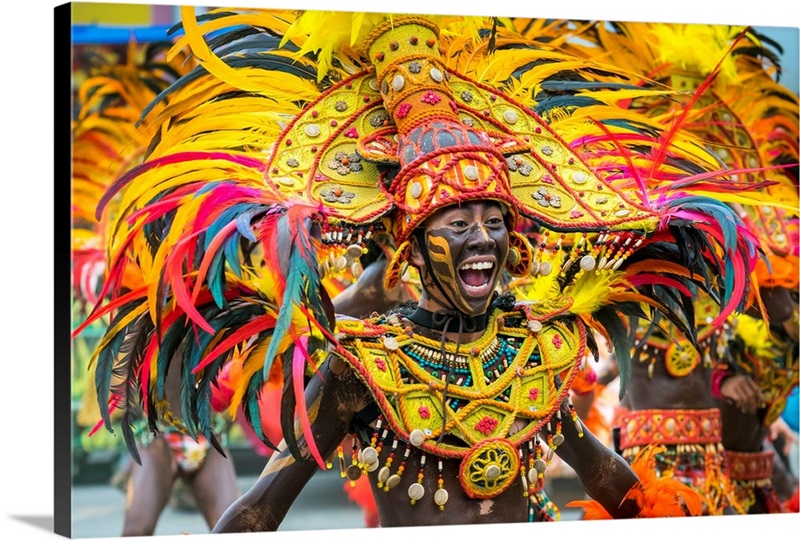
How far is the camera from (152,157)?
4.78m

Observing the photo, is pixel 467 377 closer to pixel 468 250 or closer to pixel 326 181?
pixel 468 250

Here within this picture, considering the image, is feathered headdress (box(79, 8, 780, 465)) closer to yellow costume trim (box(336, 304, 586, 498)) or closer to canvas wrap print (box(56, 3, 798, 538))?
canvas wrap print (box(56, 3, 798, 538))

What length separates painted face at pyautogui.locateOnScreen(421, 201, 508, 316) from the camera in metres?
4.64

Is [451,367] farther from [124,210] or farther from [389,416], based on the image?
[124,210]

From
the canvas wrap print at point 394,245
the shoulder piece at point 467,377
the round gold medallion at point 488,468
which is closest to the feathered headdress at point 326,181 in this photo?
the canvas wrap print at point 394,245

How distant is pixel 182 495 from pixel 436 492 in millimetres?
2159

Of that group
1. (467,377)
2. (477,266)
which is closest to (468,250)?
(477,266)

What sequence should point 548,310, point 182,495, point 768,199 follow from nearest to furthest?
1. point 548,310
2. point 768,199
3. point 182,495

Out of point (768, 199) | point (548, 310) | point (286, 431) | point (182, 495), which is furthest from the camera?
point (182, 495)

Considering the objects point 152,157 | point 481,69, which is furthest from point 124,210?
point 481,69

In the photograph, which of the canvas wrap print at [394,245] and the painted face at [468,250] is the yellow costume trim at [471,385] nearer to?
the canvas wrap print at [394,245]

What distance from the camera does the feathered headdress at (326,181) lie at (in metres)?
4.54

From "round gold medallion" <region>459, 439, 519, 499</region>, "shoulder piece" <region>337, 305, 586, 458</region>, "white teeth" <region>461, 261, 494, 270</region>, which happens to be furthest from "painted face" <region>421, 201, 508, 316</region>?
"round gold medallion" <region>459, 439, 519, 499</region>

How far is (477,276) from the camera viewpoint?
4.70m
